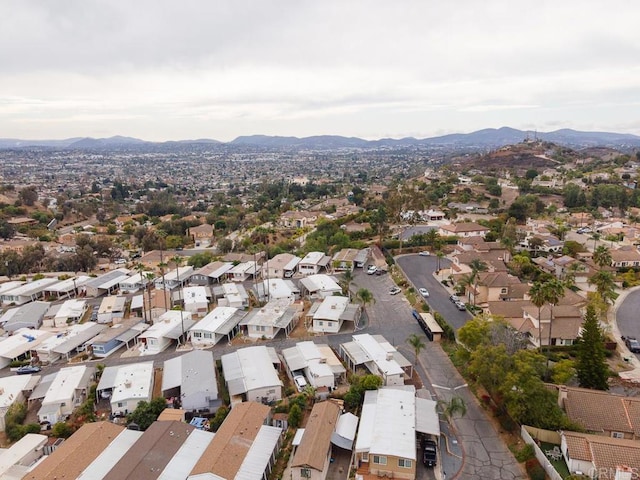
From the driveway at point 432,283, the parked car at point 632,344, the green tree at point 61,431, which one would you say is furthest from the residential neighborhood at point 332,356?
the parked car at point 632,344

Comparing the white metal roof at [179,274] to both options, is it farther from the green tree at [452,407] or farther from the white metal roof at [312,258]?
the green tree at [452,407]

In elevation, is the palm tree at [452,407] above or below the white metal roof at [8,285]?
above

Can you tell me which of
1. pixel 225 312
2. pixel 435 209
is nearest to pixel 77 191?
pixel 435 209

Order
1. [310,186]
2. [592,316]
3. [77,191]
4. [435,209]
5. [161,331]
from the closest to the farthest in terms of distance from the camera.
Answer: [592,316], [161,331], [435,209], [310,186], [77,191]

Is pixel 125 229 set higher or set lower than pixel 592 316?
lower

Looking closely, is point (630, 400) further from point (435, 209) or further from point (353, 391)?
point (435, 209)
